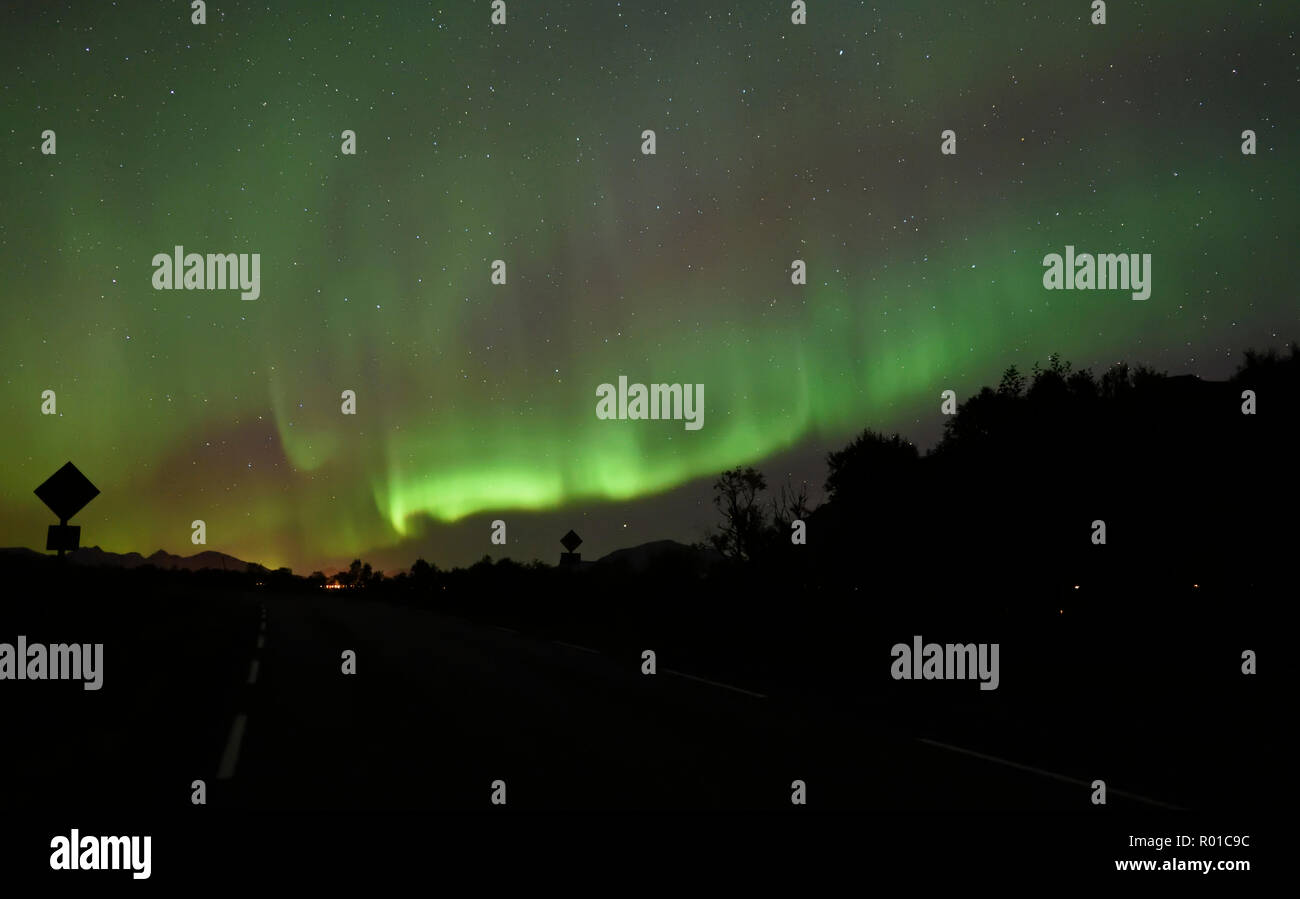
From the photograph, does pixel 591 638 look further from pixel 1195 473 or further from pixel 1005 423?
pixel 1005 423

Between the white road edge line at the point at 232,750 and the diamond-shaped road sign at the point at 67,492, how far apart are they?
37.6ft

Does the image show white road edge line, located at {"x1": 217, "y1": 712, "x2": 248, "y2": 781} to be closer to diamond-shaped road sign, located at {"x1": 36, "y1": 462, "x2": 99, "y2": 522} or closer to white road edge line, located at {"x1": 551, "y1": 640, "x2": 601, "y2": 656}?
white road edge line, located at {"x1": 551, "y1": 640, "x2": 601, "y2": 656}

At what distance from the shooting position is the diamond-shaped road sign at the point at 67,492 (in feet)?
68.1

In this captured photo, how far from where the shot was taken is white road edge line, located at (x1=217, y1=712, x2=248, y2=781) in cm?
858

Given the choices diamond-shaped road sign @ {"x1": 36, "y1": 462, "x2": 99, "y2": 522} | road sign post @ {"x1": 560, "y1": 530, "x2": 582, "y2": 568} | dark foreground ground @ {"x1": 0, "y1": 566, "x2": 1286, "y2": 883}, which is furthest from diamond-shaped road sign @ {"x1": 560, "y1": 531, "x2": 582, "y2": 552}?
diamond-shaped road sign @ {"x1": 36, "y1": 462, "x2": 99, "y2": 522}

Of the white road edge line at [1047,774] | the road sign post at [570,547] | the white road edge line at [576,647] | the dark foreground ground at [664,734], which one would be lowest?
the white road edge line at [1047,774]

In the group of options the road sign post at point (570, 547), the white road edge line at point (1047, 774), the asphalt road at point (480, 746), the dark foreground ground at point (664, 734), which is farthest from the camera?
the road sign post at point (570, 547)

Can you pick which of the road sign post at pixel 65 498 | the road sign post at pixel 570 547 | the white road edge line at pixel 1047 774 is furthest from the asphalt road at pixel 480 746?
the road sign post at pixel 570 547

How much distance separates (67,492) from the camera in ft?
68.8

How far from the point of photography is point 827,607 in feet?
87.3

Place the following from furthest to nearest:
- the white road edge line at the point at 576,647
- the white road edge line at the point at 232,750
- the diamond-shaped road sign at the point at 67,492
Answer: the white road edge line at the point at 576,647, the diamond-shaped road sign at the point at 67,492, the white road edge line at the point at 232,750

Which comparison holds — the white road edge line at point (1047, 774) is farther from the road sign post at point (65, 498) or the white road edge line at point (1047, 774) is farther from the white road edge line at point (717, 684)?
the road sign post at point (65, 498)

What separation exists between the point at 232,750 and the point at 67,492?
1404 cm
